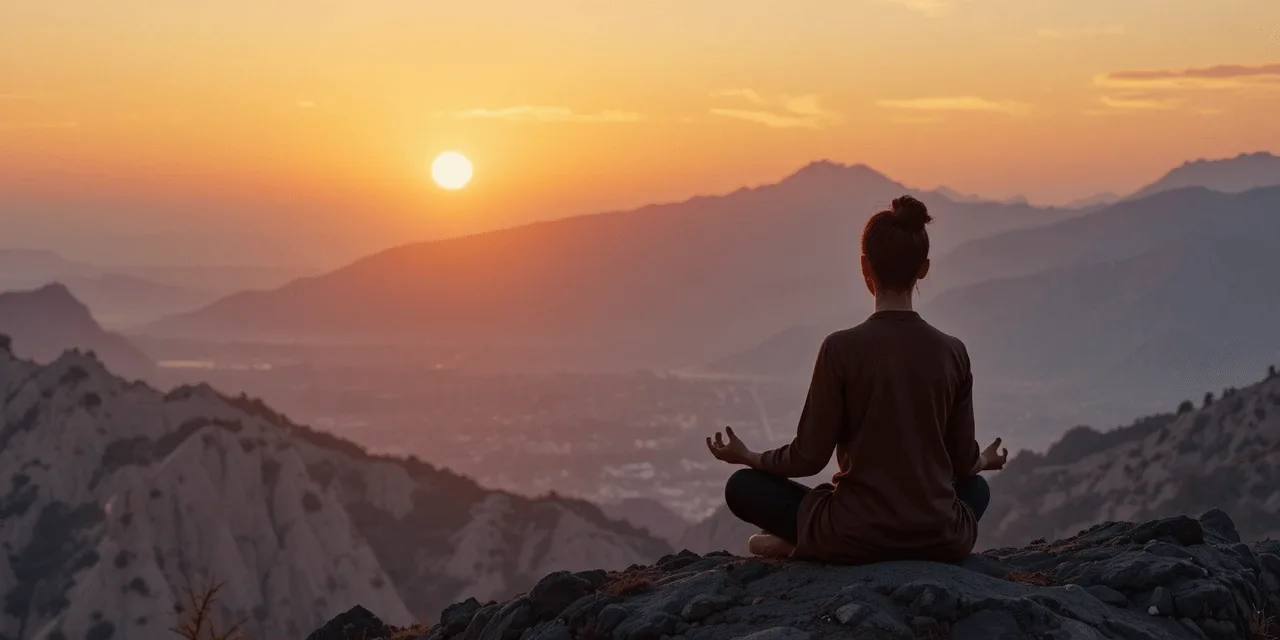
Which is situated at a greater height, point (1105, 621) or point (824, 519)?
point (824, 519)

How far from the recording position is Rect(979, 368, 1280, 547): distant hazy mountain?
70.6 metres

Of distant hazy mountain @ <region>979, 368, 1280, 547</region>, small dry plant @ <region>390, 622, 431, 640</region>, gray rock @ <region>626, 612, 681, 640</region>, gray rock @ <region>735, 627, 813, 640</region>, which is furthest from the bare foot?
distant hazy mountain @ <region>979, 368, 1280, 547</region>

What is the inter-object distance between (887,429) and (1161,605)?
3002 millimetres

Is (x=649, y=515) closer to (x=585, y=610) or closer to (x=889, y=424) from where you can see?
(x=585, y=610)

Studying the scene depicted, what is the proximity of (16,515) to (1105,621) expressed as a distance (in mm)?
88184

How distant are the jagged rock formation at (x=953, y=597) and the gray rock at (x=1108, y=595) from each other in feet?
0.05

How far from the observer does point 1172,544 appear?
10.8 m

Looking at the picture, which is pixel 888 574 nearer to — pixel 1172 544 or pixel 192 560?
pixel 1172 544

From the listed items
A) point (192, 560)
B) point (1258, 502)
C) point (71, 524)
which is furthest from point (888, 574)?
point (71, 524)

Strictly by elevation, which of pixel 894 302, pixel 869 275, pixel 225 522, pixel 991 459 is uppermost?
pixel 869 275

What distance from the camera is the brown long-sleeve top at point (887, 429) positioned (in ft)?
27.9

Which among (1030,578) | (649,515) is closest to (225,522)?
(1030,578)

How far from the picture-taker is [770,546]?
32.7 ft

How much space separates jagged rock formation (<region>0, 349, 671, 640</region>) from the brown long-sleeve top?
7064 centimetres
